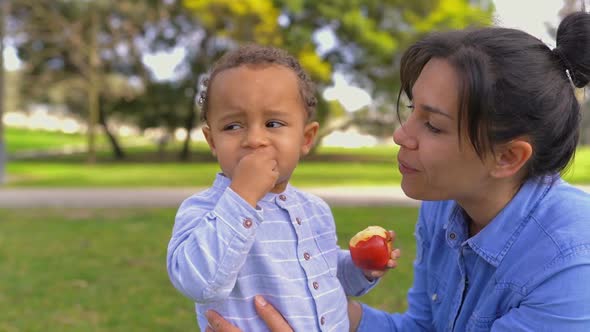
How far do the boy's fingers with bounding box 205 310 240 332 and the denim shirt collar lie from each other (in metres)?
0.72

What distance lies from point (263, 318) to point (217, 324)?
0.14 metres

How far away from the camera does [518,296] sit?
1503 millimetres

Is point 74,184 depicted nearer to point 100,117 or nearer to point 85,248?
point 85,248

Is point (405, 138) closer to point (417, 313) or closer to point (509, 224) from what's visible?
point (509, 224)

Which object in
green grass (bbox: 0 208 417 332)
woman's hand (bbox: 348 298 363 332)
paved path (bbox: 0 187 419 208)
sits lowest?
paved path (bbox: 0 187 419 208)

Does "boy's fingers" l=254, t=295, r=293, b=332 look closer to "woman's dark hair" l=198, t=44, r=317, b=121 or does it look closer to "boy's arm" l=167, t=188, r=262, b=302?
"boy's arm" l=167, t=188, r=262, b=302

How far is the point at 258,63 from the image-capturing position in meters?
1.80

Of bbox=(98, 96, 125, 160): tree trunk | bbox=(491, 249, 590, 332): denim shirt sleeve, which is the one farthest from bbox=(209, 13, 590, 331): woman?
bbox=(98, 96, 125, 160): tree trunk

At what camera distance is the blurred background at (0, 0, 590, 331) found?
4.94 meters

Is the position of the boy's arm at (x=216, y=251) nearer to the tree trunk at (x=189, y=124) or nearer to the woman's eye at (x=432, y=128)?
the woman's eye at (x=432, y=128)

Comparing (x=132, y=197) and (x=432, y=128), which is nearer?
(x=432, y=128)

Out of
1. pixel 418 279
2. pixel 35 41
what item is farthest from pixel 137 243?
pixel 35 41

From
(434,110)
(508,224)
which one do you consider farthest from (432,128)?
(508,224)

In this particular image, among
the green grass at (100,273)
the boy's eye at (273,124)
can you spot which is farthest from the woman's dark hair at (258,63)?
the green grass at (100,273)
